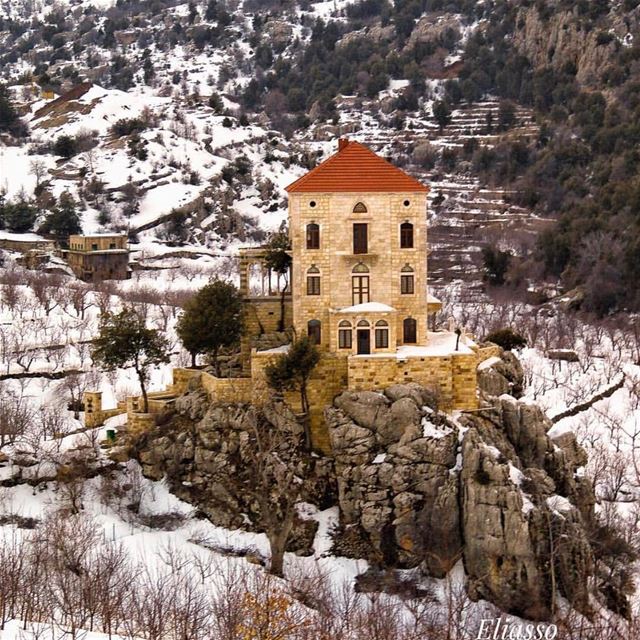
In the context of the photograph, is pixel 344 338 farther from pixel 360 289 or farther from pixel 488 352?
pixel 488 352

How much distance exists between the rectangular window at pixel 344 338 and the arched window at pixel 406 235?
4.33 m

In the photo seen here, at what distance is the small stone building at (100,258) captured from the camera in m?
91.5

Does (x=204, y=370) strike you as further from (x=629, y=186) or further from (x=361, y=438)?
(x=629, y=186)

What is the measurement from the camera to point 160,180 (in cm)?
11400

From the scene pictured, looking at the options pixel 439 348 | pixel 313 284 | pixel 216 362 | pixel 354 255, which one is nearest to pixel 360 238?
pixel 354 255

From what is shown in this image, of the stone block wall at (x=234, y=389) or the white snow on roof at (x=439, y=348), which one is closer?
the white snow on roof at (x=439, y=348)

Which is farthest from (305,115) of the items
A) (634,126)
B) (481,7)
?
(634,126)

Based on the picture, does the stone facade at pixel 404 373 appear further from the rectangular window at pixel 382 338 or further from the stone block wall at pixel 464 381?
the rectangular window at pixel 382 338

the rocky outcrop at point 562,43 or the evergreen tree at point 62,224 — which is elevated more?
the rocky outcrop at point 562,43

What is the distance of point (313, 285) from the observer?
4622cm

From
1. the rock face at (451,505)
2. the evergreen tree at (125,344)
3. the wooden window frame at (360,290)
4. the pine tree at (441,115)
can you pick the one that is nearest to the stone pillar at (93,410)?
the evergreen tree at (125,344)

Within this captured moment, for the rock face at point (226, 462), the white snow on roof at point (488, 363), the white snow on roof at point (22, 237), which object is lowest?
the rock face at point (226, 462)

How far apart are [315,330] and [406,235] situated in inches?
206

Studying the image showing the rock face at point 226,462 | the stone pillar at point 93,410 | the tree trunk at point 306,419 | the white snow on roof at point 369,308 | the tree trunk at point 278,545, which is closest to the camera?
the tree trunk at point 278,545
